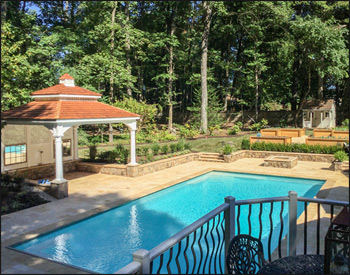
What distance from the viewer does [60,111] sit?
12641 millimetres

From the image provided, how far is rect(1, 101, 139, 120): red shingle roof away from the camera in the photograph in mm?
12460

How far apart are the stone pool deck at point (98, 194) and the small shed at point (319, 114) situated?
16.2 m

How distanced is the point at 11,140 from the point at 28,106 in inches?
65.3

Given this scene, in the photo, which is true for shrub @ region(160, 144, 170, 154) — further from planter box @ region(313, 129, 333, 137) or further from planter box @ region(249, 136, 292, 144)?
planter box @ region(313, 129, 333, 137)

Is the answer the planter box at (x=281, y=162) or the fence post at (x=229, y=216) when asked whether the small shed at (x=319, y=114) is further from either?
the fence post at (x=229, y=216)

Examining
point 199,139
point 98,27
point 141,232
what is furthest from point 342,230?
point 98,27

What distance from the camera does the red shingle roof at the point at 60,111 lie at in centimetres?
1246

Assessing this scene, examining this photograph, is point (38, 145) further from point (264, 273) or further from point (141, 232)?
point (264, 273)

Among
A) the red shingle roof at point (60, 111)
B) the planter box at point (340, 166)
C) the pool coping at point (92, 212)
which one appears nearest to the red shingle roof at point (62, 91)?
the red shingle roof at point (60, 111)

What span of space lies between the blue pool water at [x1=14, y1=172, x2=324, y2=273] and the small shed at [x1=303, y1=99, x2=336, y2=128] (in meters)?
20.7

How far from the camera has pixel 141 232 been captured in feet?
30.1

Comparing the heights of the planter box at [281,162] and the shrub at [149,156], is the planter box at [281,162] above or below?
below

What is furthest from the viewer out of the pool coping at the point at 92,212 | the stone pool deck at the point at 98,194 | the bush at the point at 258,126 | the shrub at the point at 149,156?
the bush at the point at 258,126

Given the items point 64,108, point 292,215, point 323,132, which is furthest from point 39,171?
point 323,132
